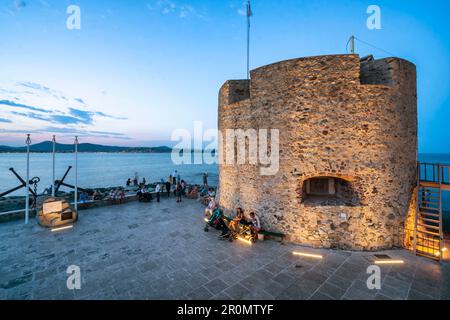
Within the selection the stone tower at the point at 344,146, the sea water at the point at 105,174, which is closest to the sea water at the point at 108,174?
the sea water at the point at 105,174

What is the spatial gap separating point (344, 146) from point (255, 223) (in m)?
3.66

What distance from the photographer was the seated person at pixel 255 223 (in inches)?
244

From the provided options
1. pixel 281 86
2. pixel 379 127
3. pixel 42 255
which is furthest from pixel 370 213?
pixel 42 255

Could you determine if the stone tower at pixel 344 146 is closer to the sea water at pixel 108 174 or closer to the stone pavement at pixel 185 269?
the stone pavement at pixel 185 269

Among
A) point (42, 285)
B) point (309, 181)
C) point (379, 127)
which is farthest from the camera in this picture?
point (309, 181)

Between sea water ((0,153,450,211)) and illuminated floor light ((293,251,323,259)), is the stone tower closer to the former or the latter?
illuminated floor light ((293,251,323,259))

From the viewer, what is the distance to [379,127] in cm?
550

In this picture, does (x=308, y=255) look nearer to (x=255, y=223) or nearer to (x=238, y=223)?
(x=255, y=223)

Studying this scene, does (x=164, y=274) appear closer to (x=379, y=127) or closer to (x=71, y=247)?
(x=71, y=247)

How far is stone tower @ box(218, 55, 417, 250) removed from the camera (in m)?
5.50

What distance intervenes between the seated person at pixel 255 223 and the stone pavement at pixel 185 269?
0.41 metres

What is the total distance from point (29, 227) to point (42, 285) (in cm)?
467

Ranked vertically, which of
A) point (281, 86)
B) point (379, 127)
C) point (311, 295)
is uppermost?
point (281, 86)
